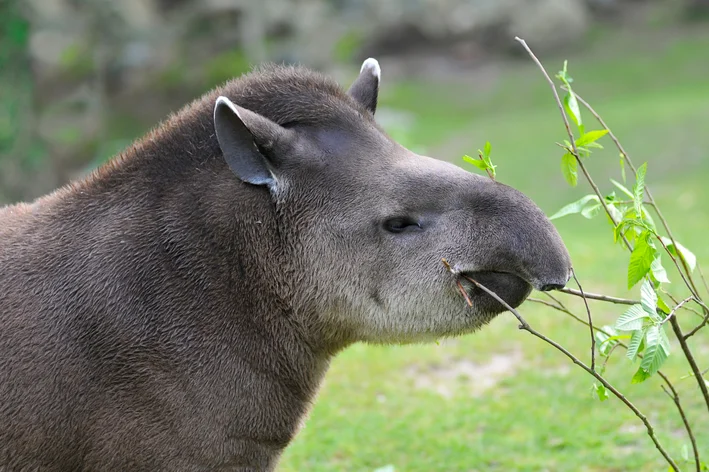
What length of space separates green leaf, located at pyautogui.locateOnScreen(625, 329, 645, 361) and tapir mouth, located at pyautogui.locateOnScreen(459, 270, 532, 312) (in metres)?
0.43

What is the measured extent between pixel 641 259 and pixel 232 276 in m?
1.55

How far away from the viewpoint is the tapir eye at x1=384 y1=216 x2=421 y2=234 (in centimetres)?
351

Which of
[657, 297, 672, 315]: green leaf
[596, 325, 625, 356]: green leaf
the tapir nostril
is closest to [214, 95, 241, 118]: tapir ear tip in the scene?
the tapir nostril

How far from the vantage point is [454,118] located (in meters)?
22.8

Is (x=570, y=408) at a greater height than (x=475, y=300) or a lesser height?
lesser

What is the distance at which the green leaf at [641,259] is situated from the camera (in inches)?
127

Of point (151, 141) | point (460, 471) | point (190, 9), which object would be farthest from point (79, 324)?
point (190, 9)

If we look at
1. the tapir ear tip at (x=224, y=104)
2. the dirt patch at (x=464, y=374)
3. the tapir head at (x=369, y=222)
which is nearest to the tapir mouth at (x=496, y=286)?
the tapir head at (x=369, y=222)

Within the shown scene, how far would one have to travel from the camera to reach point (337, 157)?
11.9 feet

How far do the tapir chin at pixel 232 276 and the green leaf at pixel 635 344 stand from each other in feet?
1.13

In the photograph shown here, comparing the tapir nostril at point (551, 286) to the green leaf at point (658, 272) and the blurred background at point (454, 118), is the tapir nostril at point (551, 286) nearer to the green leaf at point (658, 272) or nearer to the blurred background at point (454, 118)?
the green leaf at point (658, 272)

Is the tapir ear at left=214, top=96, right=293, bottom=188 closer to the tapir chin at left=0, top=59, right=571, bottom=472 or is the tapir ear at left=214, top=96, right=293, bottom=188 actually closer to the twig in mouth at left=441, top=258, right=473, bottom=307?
the tapir chin at left=0, top=59, right=571, bottom=472

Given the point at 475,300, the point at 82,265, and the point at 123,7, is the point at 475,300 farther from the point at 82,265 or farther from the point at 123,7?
the point at 123,7

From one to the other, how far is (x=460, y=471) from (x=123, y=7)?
53.8 feet
